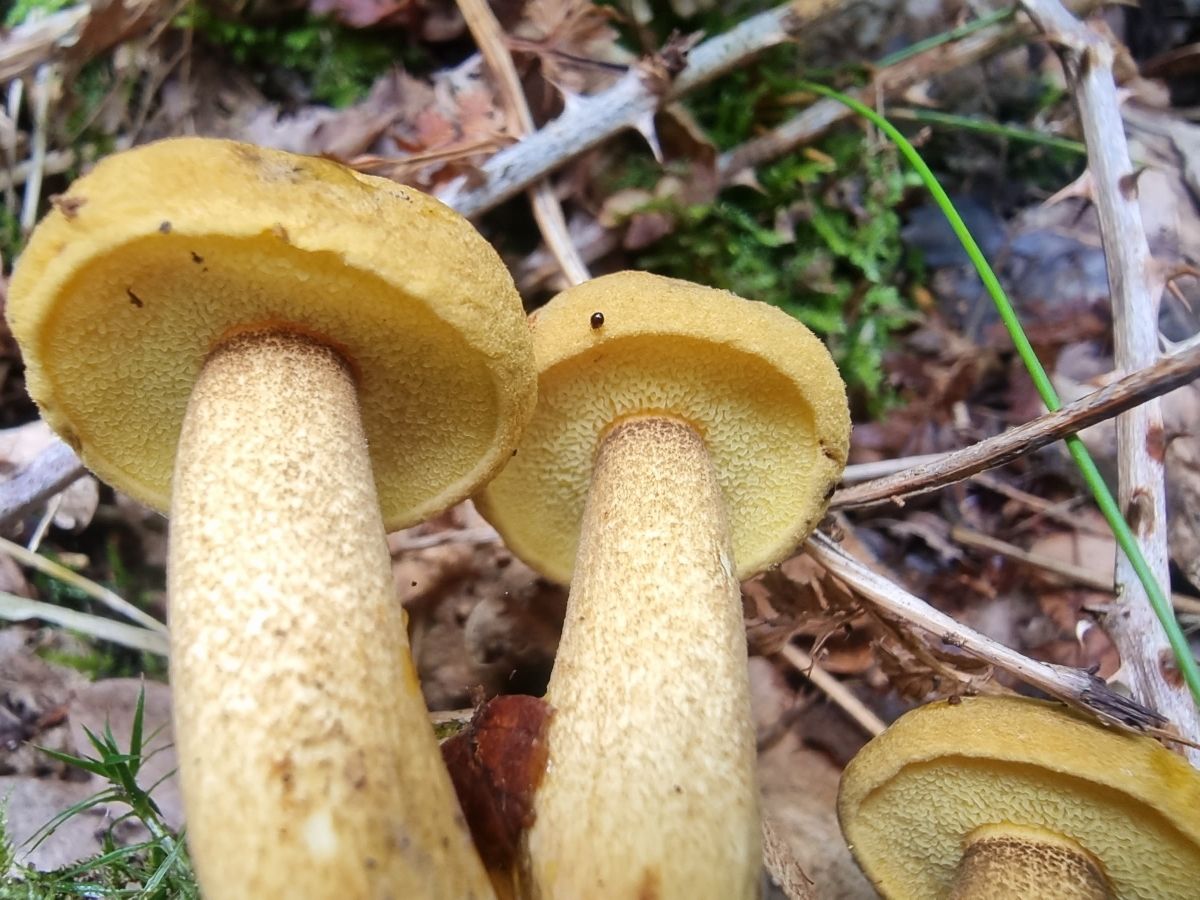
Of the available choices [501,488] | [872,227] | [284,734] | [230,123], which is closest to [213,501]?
[284,734]

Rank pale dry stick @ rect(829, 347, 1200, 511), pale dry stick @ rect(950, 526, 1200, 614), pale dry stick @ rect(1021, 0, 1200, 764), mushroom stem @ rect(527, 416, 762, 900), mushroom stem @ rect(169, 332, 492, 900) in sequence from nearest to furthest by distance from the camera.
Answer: mushroom stem @ rect(169, 332, 492, 900) < mushroom stem @ rect(527, 416, 762, 900) < pale dry stick @ rect(829, 347, 1200, 511) < pale dry stick @ rect(1021, 0, 1200, 764) < pale dry stick @ rect(950, 526, 1200, 614)

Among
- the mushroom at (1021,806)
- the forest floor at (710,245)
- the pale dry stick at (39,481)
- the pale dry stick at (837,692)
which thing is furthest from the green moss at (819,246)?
the pale dry stick at (39,481)

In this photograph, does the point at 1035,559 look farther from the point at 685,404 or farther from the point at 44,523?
the point at 44,523

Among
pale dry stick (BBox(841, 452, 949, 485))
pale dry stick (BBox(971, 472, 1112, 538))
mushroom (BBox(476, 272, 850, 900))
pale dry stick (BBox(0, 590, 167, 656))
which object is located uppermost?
mushroom (BBox(476, 272, 850, 900))

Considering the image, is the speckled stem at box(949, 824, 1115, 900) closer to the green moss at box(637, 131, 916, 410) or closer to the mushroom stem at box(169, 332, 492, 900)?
the mushroom stem at box(169, 332, 492, 900)

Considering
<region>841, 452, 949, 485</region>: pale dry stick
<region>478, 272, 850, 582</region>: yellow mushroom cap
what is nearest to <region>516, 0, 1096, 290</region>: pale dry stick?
<region>478, 272, 850, 582</region>: yellow mushroom cap

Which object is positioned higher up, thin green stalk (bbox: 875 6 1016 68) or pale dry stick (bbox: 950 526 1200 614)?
thin green stalk (bbox: 875 6 1016 68)

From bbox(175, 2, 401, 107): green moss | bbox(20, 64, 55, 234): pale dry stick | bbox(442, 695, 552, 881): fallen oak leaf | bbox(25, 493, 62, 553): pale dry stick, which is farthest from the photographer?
bbox(175, 2, 401, 107): green moss

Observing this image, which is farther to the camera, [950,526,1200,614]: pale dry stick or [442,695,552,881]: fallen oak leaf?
[950,526,1200,614]: pale dry stick
